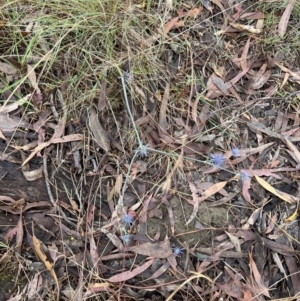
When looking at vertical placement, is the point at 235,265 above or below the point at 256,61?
below

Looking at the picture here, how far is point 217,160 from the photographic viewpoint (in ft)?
5.79

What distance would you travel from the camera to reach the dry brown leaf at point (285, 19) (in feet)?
6.42

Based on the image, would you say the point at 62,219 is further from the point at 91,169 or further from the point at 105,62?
the point at 105,62

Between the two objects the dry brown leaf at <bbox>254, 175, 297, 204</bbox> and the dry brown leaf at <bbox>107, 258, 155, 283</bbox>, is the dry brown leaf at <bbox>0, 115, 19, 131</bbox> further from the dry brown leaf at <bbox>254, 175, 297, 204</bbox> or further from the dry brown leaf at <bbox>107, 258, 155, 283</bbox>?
the dry brown leaf at <bbox>254, 175, 297, 204</bbox>

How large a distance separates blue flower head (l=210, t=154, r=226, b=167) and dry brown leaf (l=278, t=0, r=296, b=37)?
58 cm

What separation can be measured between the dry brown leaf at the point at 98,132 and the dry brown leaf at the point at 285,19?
82 cm

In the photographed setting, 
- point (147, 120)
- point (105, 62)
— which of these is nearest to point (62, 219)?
point (147, 120)

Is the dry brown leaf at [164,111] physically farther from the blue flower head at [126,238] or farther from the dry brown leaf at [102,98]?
the blue flower head at [126,238]

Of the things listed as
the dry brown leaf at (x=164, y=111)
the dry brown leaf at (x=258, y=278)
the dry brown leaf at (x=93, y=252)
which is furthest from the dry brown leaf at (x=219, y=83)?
the dry brown leaf at (x=93, y=252)

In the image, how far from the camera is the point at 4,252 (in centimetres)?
170

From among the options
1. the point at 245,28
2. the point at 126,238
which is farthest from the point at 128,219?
the point at 245,28

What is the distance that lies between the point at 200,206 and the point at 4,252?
704 millimetres

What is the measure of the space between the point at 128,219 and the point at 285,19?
1022 mm

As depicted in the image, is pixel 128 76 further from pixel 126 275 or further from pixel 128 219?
pixel 126 275
